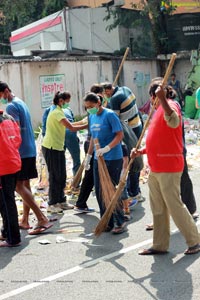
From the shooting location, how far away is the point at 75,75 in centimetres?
1805

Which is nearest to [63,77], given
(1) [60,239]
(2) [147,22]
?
(2) [147,22]

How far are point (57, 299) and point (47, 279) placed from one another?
508 mm

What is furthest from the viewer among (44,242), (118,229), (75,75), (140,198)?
(75,75)

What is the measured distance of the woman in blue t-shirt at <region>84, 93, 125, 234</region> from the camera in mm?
6148

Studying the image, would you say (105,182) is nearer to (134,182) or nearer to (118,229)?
(118,229)

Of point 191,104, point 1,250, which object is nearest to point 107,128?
point 1,250

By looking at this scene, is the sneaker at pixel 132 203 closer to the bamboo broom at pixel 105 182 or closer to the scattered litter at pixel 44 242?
the bamboo broom at pixel 105 182

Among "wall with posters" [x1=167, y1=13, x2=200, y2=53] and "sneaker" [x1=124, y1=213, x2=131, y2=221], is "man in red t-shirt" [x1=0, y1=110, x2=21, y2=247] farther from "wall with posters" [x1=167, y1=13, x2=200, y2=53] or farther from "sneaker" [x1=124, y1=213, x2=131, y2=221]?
"wall with posters" [x1=167, y1=13, x2=200, y2=53]

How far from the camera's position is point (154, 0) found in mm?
19938

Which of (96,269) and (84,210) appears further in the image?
(84,210)

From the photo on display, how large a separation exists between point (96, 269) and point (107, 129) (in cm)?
184

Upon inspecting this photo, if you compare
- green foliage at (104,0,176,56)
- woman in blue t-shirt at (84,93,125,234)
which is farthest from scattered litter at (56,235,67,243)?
green foliage at (104,0,176,56)

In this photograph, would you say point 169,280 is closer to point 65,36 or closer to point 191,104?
point 191,104

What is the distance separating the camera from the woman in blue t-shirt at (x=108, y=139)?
20.2 feet
